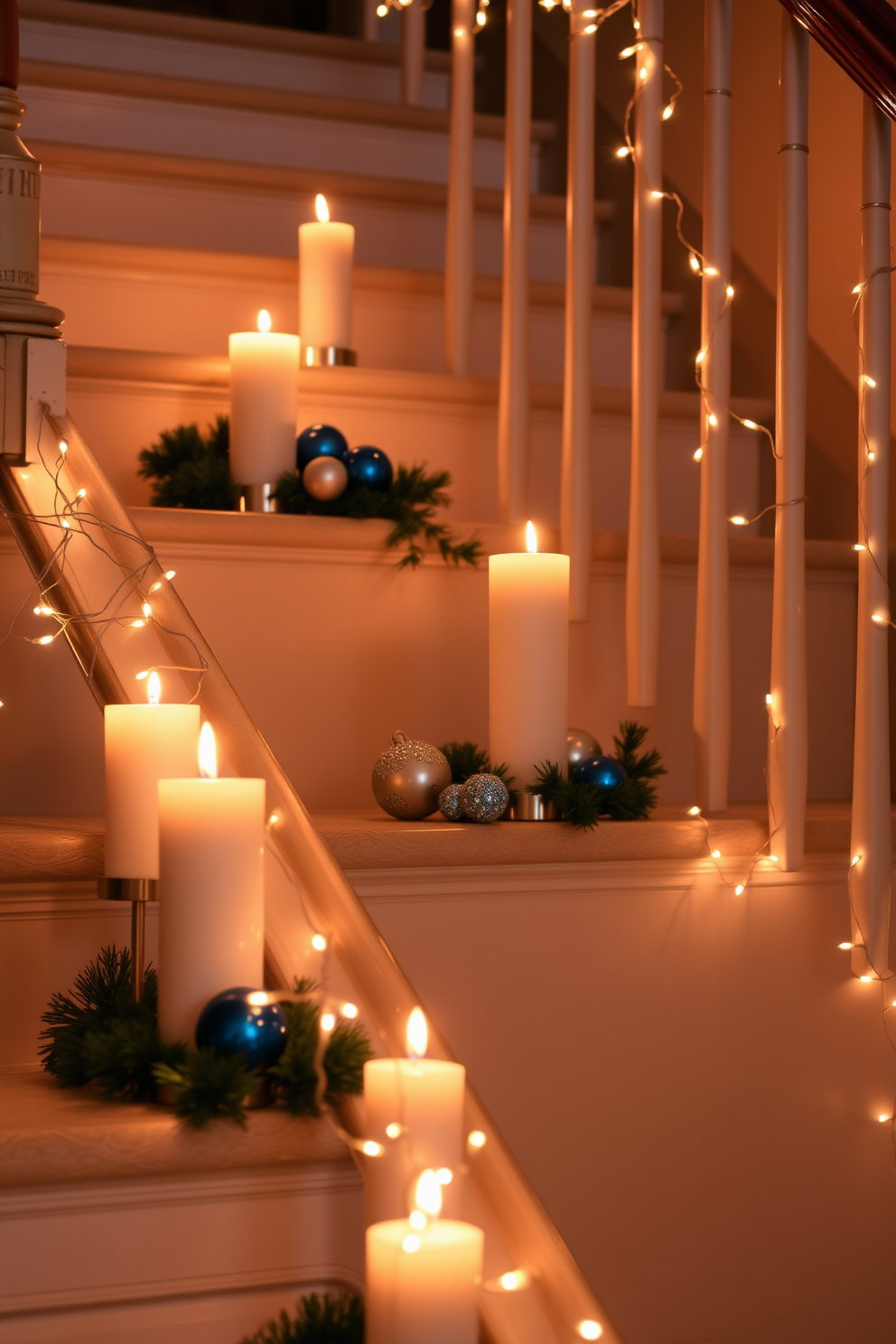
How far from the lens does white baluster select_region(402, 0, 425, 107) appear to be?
8.03ft

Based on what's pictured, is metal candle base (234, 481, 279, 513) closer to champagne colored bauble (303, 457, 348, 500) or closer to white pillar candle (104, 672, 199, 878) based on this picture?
champagne colored bauble (303, 457, 348, 500)

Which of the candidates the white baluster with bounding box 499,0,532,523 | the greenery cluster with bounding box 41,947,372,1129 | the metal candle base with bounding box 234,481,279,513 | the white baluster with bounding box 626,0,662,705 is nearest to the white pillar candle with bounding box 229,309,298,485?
the metal candle base with bounding box 234,481,279,513

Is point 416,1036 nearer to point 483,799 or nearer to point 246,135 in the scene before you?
point 483,799

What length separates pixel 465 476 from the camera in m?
1.79

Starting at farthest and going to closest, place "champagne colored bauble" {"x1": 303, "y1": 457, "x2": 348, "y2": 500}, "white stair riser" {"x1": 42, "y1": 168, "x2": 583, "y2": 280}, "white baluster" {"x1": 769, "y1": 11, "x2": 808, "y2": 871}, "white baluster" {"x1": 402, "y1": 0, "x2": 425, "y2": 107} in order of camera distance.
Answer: "white baluster" {"x1": 402, "y1": 0, "x2": 425, "y2": 107}
"white stair riser" {"x1": 42, "y1": 168, "x2": 583, "y2": 280}
"champagne colored bauble" {"x1": 303, "y1": 457, "x2": 348, "y2": 500}
"white baluster" {"x1": 769, "y1": 11, "x2": 808, "y2": 871}

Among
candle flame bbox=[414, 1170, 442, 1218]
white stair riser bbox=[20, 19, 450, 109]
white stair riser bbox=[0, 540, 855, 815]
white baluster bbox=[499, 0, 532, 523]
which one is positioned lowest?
candle flame bbox=[414, 1170, 442, 1218]

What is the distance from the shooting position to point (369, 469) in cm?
153

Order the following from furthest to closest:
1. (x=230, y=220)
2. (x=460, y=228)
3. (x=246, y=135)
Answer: (x=246, y=135)
(x=230, y=220)
(x=460, y=228)

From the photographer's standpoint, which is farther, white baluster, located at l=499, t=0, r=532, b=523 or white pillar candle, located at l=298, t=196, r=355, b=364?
white pillar candle, located at l=298, t=196, r=355, b=364

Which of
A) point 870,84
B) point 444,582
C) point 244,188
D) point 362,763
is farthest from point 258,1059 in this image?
point 244,188

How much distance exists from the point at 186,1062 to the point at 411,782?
1.66 feet

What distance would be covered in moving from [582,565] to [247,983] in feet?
2.55

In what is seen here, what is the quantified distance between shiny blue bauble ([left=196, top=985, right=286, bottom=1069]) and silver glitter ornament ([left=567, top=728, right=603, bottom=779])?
57cm

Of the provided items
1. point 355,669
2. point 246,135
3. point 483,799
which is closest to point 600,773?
point 483,799
